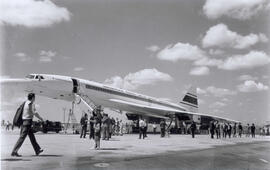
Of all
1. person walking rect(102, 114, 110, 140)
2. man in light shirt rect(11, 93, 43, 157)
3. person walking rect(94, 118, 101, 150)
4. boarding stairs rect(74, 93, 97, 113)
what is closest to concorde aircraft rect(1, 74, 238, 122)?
boarding stairs rect(74, 93, 97, 113)

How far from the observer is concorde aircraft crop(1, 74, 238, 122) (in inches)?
955

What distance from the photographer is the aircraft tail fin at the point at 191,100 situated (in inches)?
2085

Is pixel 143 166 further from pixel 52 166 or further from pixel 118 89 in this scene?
pixel 118 89

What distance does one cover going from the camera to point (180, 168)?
7.87 m

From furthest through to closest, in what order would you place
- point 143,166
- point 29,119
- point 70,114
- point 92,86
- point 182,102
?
point 182,102
point 92,86
point 70,114
point 29,119
point 143,166

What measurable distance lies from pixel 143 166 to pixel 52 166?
2.25 metres

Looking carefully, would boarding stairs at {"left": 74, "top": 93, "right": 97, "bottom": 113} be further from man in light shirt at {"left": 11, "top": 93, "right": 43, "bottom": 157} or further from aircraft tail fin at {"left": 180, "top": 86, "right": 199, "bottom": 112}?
aircraft tail fin at {"left": 180, "top": 86, "right": 199, "bottom": 112}

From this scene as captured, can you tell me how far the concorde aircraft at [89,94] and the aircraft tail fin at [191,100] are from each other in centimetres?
1123

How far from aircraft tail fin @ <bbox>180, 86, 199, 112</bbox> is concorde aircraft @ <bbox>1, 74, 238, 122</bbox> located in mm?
11230

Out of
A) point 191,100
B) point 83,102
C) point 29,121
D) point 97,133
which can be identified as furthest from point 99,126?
point 191,100

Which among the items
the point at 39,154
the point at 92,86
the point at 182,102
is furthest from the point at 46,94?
the point at 182,102

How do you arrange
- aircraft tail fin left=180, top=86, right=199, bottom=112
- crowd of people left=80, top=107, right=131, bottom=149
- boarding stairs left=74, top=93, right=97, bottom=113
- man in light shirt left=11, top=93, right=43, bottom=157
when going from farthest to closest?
aircraft tail fin left=180, top=86, right=199, bottom=112
boarding stairs left=74, top=93, right=97, bottom=113
crowd of people left=80, top=107, right=131, bottom=149
man in light shirt left=11, top=93, right=43, bottom=157

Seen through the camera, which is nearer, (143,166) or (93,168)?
(93,168)

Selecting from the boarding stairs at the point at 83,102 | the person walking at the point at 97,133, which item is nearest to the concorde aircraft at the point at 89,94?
the boarding stairs at the point at 83,102
